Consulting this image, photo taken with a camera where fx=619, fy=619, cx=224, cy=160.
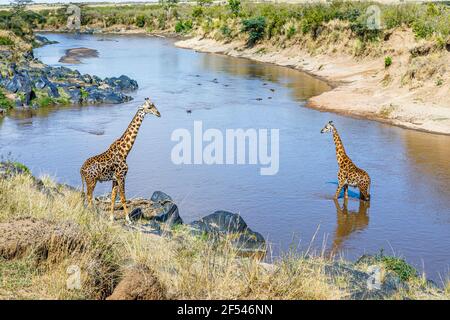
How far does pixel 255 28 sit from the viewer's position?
185ft

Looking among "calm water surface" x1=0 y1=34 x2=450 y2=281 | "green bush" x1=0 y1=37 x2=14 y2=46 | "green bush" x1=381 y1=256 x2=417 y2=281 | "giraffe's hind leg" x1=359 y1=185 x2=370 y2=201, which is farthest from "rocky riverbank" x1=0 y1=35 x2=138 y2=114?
"green bush" x1=381 y1=256 x2=417 y2=281

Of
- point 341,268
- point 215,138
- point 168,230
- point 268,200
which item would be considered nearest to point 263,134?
point 215,138

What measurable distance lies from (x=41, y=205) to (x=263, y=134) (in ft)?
50.7

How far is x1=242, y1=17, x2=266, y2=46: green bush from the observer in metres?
55.4

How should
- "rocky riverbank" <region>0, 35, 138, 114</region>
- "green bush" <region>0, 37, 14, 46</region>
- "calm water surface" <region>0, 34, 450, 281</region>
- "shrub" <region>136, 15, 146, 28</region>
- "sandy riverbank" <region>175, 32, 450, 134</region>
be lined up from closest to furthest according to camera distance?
"calm water surface" <region>0, 34, 450, 281</region>, "sandy riverbank" <region>175, 32, 450, 134</region>, "rocky riverbank" <region>0, 35, 138, 114</region>, "green bush" <region>0, 37, 14, 46</region>, "shrub" <region>136, 15, 146, 28</region>

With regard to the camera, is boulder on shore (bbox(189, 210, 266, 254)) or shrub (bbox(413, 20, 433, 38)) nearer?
boulder on shore (bbox(189, 210, 266, 254))

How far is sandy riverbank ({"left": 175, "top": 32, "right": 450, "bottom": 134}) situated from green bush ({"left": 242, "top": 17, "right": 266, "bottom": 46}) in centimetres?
929

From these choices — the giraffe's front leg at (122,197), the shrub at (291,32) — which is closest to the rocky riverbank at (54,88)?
the giraffe's front leg at (122,197)

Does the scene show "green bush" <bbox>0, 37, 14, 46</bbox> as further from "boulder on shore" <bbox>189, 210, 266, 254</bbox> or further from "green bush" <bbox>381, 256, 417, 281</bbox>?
"green bush" <bbox>381, 256, 417, 281</bbox>

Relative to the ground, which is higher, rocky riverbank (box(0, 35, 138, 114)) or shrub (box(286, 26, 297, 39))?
shrub (box(286, 26, 297, 39))

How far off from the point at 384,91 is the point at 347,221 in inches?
689

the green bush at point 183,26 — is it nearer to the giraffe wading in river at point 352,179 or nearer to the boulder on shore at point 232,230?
the giraffe wading in river at point 352,179

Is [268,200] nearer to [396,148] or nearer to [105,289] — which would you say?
[396,148]

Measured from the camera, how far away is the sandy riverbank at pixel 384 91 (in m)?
25.5
